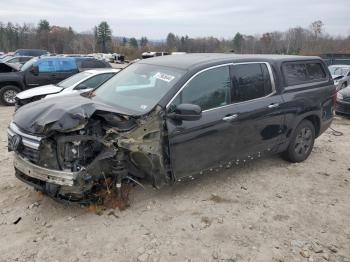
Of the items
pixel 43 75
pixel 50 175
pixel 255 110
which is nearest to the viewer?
pixel 50 175

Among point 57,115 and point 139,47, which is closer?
point 57,115

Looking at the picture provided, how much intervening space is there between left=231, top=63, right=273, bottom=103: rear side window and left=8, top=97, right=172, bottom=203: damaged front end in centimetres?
136

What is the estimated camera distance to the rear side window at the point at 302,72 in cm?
570

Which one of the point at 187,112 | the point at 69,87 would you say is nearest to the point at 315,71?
the point at 187,112

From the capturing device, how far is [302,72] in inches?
237

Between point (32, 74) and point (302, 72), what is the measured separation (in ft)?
33.4

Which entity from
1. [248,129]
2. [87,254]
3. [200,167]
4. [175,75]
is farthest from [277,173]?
[87,254]

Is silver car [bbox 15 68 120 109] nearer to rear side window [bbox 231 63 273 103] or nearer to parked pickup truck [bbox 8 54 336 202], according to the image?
parked pickup truck [bbox 8 54 336 202]

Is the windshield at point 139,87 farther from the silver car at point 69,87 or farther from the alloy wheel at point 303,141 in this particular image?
the silver car at point 69,87

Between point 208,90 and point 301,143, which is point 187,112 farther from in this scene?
point 301,143

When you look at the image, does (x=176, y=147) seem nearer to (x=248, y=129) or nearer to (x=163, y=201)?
(x=163, y=201)

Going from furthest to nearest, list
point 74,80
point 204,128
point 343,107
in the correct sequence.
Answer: point 343,107 < point 74,80 < point 204,128

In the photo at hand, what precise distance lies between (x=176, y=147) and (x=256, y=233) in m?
1.35

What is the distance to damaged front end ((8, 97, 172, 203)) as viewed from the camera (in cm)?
384
